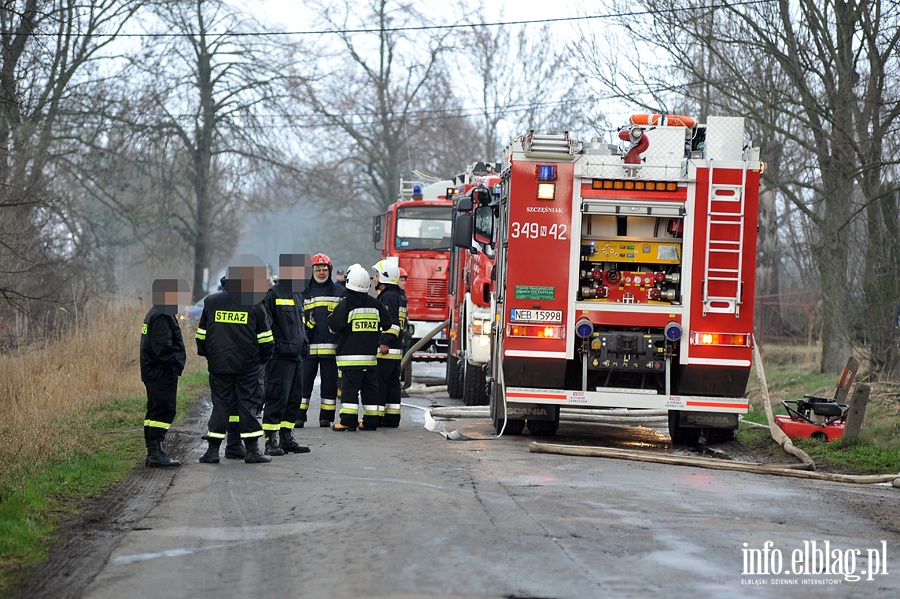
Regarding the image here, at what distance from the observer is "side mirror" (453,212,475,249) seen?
13.8 metres

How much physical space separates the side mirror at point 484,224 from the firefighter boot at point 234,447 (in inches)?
182

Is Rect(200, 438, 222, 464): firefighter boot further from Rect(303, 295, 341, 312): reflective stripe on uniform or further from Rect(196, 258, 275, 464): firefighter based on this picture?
Rect(303, 295, 341, 312): reflective stripe on uniform

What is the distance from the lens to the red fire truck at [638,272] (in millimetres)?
11812

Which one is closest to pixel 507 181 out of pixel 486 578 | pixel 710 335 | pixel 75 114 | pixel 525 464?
pixel 710 335

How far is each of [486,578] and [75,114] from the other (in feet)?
83.7

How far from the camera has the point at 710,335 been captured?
11.8 metres

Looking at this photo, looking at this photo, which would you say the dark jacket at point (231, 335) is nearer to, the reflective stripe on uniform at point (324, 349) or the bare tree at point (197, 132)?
the reflective stripe on uniform at point (324, 349)

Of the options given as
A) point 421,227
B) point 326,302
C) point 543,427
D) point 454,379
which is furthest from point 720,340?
point 421,227

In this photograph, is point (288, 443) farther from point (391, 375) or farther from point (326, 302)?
point (391, 375)

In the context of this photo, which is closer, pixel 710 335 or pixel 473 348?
pixel 710 335

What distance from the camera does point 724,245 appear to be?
11.8 meters

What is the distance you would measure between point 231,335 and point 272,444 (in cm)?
129

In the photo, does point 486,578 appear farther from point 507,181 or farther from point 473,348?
point 473,348

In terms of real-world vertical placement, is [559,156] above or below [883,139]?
below
